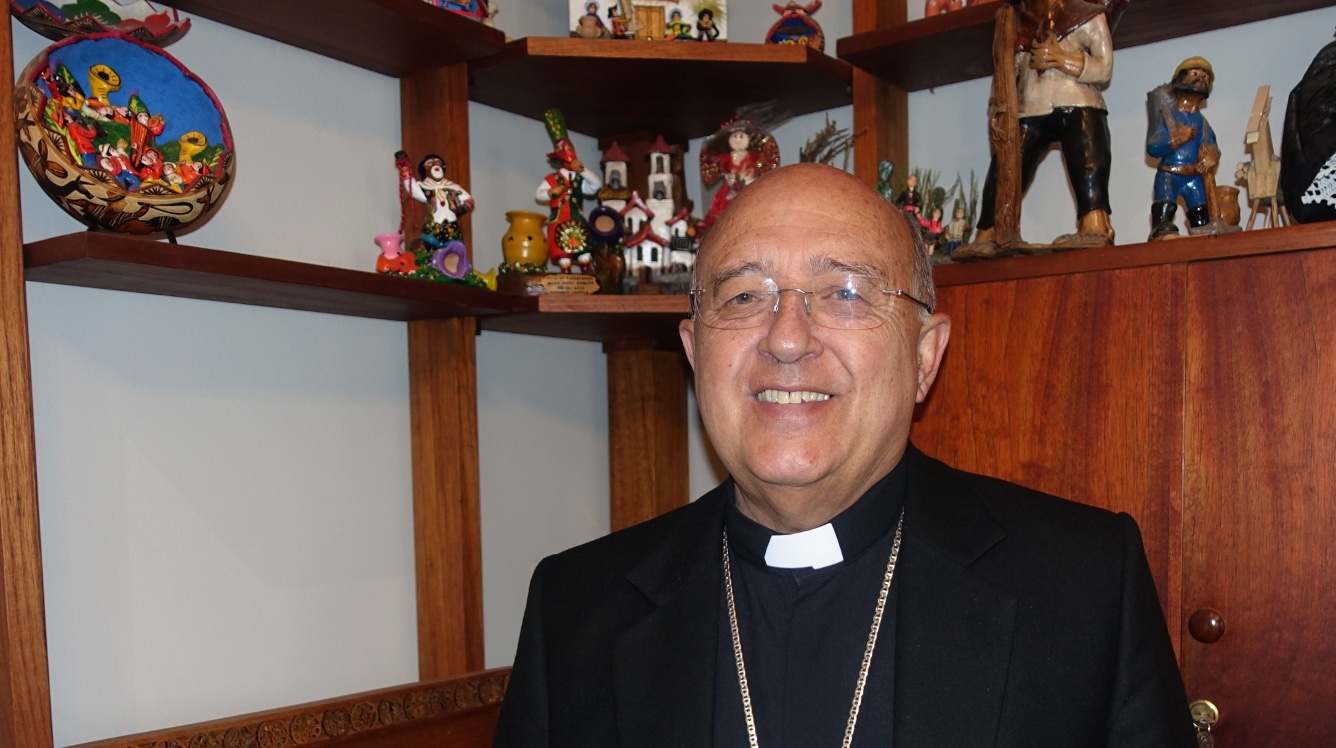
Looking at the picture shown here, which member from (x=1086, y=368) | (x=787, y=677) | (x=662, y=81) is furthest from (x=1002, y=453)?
(x=662, y=81)

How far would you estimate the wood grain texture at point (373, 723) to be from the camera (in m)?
1.59

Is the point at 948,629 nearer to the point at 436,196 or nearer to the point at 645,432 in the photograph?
the point at 436,196

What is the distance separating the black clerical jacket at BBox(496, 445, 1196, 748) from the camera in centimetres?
118

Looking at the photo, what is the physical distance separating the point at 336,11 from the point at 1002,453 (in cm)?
124

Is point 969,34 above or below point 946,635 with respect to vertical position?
above

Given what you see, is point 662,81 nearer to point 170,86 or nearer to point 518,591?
point 170,86

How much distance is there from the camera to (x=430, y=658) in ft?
6.63

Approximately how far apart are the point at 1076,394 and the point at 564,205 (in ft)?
3.13

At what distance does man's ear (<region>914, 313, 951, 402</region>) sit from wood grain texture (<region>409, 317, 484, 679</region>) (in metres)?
0.89

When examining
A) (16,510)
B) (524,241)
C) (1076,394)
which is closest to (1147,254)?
(1076,394)

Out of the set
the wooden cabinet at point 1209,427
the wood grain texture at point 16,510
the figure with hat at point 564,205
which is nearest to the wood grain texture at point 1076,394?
the wooden cabinet at point 1209,427

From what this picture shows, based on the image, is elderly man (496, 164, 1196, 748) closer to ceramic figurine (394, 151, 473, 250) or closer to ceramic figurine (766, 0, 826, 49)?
ceramic figurine (394, 151, 473, 250)

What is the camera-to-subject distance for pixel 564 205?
204 cm

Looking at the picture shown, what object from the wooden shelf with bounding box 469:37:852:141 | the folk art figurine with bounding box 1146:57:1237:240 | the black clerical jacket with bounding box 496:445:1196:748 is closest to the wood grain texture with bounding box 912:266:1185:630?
the folk art figurine with bounding box 1146:57:1237:240
